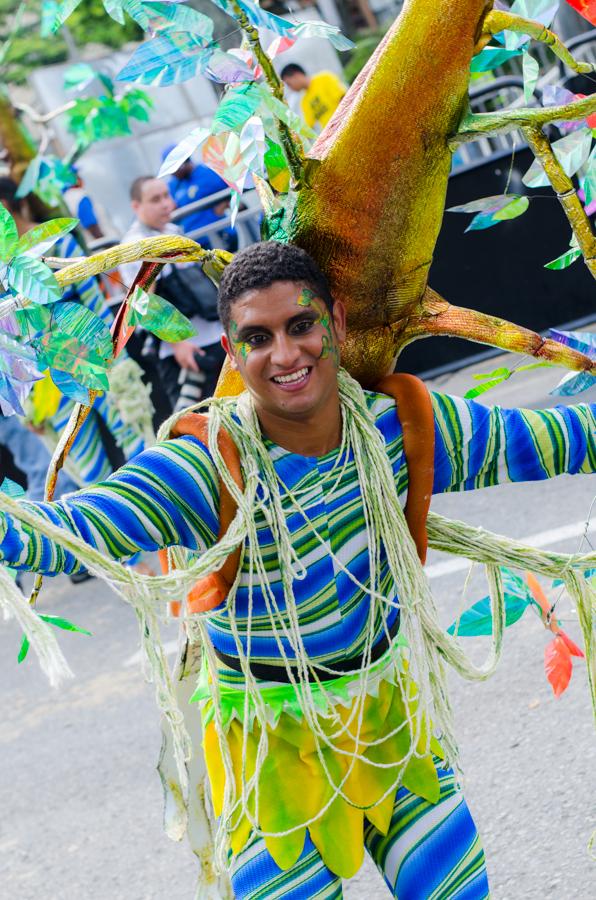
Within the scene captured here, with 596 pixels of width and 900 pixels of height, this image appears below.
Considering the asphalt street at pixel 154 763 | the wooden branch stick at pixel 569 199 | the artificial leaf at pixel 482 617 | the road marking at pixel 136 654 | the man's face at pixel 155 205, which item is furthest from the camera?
the man's face at pixel 155 205

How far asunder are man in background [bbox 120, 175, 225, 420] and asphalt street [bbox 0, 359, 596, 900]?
1561mm

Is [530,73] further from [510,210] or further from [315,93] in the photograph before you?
[315,93]

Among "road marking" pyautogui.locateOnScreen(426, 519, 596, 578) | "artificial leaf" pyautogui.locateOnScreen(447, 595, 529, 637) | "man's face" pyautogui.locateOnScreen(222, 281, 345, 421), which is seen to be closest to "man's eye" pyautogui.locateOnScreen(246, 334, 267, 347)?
"man's face" pyautogui.locateOnScreen(222, 281, 345, 421)

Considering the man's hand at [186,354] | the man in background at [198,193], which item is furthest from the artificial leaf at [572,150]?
the man in background at [198,193]

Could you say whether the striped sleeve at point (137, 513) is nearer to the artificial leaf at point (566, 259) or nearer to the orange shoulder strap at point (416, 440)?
the orange shoulder strap at point (416, 440)

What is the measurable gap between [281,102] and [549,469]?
773 mm

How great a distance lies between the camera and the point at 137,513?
201cm

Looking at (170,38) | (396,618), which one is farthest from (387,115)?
(396,618)

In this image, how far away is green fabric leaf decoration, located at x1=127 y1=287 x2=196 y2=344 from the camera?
2279mm

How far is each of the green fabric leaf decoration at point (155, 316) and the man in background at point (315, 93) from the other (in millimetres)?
5463

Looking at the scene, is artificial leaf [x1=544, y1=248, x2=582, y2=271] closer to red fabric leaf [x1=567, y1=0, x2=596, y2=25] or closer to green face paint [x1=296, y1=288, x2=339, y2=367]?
red fabric leaf [x1=567, y1=0, x2=596, y2=25]

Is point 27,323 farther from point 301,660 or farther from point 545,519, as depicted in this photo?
point 545,519

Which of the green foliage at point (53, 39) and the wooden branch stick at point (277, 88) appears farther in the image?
the green foliage at point (53, 39)

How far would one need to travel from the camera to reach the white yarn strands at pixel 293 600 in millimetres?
2057
